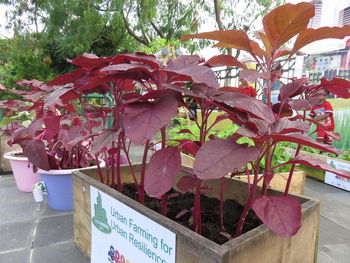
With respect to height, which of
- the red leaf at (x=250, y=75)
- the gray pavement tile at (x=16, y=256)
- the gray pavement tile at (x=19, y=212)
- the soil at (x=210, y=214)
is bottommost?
the gray pavement tile at (x=19, y=212)

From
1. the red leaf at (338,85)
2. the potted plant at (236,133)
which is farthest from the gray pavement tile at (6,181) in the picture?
the red leaf at (338,85)

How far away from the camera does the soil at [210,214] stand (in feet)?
2.17

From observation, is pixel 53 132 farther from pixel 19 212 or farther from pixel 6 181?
pixel 6 181

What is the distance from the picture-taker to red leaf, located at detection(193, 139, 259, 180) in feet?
1.26

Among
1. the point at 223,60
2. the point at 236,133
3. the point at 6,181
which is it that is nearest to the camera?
the point at 236,133

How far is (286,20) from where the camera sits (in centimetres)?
49

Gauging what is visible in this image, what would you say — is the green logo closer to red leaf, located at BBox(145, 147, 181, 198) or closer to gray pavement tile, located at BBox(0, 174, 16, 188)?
red leaf, located at BBox(145, 147, 181, 198)

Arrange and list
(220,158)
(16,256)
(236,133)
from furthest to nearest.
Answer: (16,256) → (236,133) → (220,158)

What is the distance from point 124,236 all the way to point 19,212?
1.13 m

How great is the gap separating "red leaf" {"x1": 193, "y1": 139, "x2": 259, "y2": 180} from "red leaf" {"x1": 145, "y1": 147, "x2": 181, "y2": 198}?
104mm

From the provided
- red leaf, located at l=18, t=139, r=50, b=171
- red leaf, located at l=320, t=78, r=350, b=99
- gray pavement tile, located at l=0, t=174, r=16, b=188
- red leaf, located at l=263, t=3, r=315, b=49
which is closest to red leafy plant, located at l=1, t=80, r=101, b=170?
red leaf, located at l=18, t=139, r=50, b=171

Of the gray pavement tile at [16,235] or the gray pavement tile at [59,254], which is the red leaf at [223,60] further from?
the gray pavement tile at [16,235]

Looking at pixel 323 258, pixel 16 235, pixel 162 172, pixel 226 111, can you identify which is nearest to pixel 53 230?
pixel 16 235

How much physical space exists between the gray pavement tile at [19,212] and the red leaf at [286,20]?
59.5 inches
